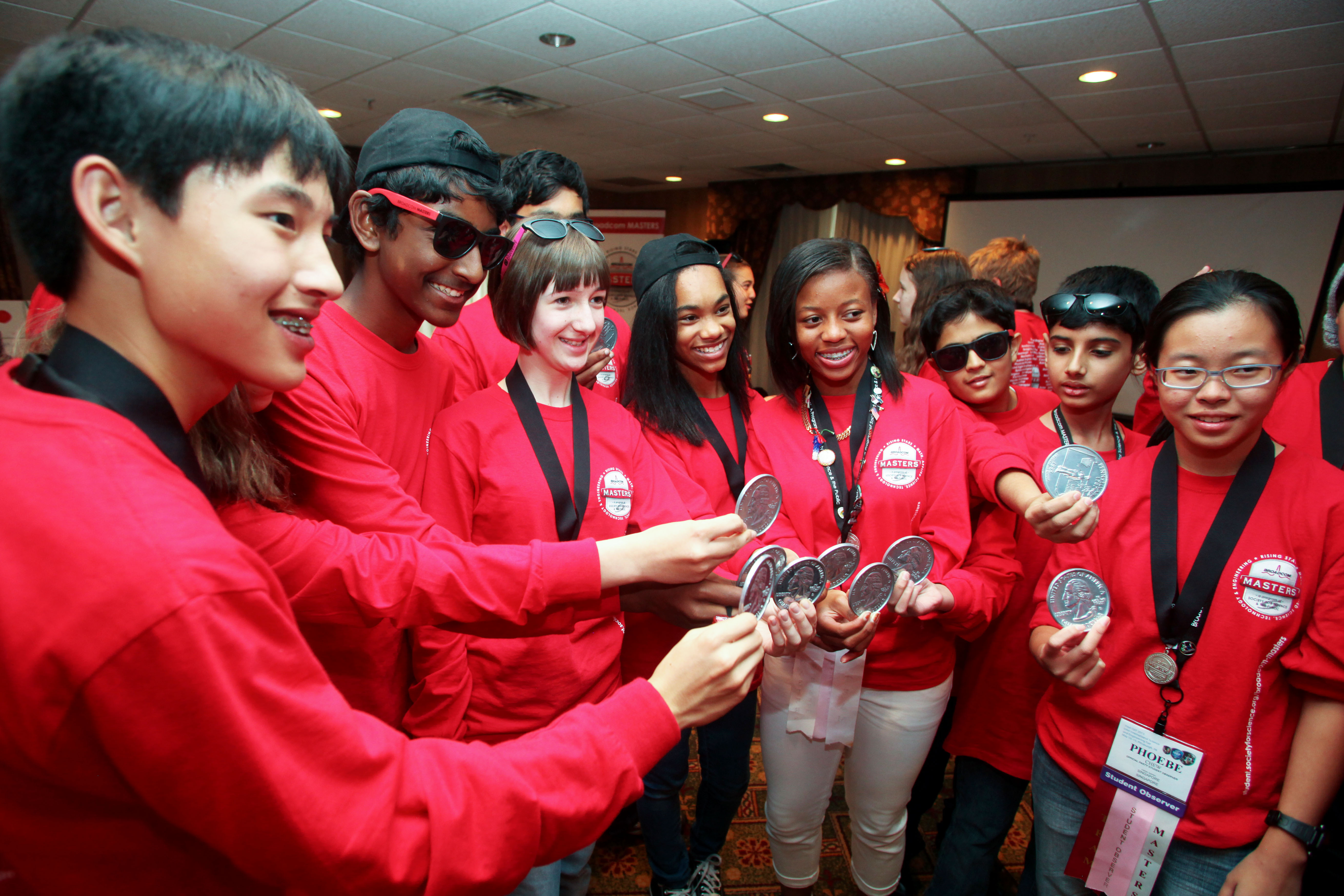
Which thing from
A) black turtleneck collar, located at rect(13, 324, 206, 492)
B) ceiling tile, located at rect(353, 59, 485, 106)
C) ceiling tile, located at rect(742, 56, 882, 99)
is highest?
ceiling tile, located at rect(742, 56, 882, 99)

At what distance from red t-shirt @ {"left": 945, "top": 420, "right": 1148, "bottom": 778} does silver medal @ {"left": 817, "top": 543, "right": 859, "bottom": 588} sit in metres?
0.61

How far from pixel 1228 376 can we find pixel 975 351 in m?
1.05

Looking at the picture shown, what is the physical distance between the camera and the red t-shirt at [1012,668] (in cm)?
206

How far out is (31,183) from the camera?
725 mm

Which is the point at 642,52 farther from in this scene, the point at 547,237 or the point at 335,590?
the point at 335,590

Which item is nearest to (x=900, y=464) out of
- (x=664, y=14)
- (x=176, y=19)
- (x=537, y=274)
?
(x=537, y=274)

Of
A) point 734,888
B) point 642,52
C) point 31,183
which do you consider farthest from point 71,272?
point 642,52

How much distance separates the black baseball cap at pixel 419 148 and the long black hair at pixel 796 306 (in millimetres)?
841

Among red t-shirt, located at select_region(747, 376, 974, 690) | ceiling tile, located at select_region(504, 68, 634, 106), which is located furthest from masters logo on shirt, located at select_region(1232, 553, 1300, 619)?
ceiling tile, located at select_region(504, 68, 634, 106)

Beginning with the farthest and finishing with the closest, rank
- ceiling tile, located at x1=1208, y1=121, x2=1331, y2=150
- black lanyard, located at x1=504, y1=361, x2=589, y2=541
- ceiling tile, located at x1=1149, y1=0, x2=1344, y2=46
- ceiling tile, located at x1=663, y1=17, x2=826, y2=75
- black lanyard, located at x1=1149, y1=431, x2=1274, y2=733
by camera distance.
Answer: ceiling tile, located at x1=1208, y1=121, x2=1331, y2=150, ceiling tile, located at x1=663, y1=17, x2=826, y2=75, ceiling tile, located at x1=1149, y1=0, x2=1344, y2=46, black lanyard, located at x1=504, y1=361, x2=589, y2=541, black lanyard, located at x1=1149, y1=431, x2=1274, y2=733

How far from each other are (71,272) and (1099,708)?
2208 millimetres

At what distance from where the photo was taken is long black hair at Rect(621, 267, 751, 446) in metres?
2.23

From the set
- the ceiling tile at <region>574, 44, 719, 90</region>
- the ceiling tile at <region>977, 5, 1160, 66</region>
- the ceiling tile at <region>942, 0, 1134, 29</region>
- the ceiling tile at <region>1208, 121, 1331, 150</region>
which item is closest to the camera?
the ceiling tile at <region>942, 0, 1134, 29</region>

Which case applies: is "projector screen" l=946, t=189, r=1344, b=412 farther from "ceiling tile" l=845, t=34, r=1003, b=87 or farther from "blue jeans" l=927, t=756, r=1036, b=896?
"blue jeans" l=927, t=756, r=1036, b=896
